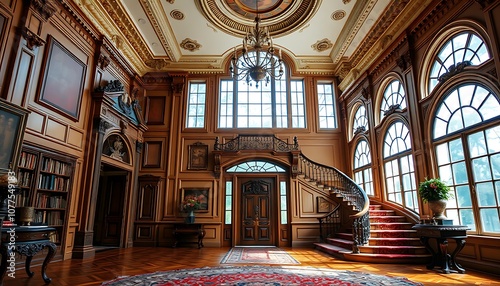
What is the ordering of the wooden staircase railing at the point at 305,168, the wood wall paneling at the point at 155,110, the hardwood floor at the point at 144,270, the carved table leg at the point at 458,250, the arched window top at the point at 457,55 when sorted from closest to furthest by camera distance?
1. the hardwood floor at the point at 144,270
2. the carved table leg at the point at 458,250
3. the arched window top at the point at 457,55
4. the wooden staircase railing at the point at 305,168
5. the wood wall paneling at the point at 155,110

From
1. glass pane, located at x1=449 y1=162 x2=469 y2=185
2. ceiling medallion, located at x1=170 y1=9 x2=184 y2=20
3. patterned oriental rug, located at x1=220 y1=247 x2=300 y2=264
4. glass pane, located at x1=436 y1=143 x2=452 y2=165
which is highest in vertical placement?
ceiling medallion, located at x1=170 y1=9 x2=184 y2=20

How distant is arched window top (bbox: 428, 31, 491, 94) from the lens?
4504mm

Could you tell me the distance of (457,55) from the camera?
495 centimetres

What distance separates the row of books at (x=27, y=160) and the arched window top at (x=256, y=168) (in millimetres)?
4910

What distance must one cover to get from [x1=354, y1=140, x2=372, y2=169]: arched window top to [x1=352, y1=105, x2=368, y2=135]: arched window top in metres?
0.38

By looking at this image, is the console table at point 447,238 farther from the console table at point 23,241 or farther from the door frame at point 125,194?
the door frame at point 125,194

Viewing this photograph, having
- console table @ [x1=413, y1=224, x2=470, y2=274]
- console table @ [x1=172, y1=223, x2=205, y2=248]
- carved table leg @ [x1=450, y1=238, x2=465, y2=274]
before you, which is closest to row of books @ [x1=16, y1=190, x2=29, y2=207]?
console table @ [x1=172, y1=223, x2=205, y2=248]

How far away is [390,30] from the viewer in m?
6.90

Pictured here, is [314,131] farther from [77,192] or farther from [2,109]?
[2,109]

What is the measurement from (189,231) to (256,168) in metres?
2.61

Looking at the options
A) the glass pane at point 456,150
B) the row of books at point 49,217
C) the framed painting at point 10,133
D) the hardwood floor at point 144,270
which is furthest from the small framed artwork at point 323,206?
the framed painting at point 10,133

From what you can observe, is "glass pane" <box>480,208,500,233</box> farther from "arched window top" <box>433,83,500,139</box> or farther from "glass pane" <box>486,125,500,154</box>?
"arched window top" <box>433,83,500,139</box>

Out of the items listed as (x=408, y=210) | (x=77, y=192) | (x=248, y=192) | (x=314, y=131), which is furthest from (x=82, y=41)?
(x=408, y=210)

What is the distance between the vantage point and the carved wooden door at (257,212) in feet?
26.4
